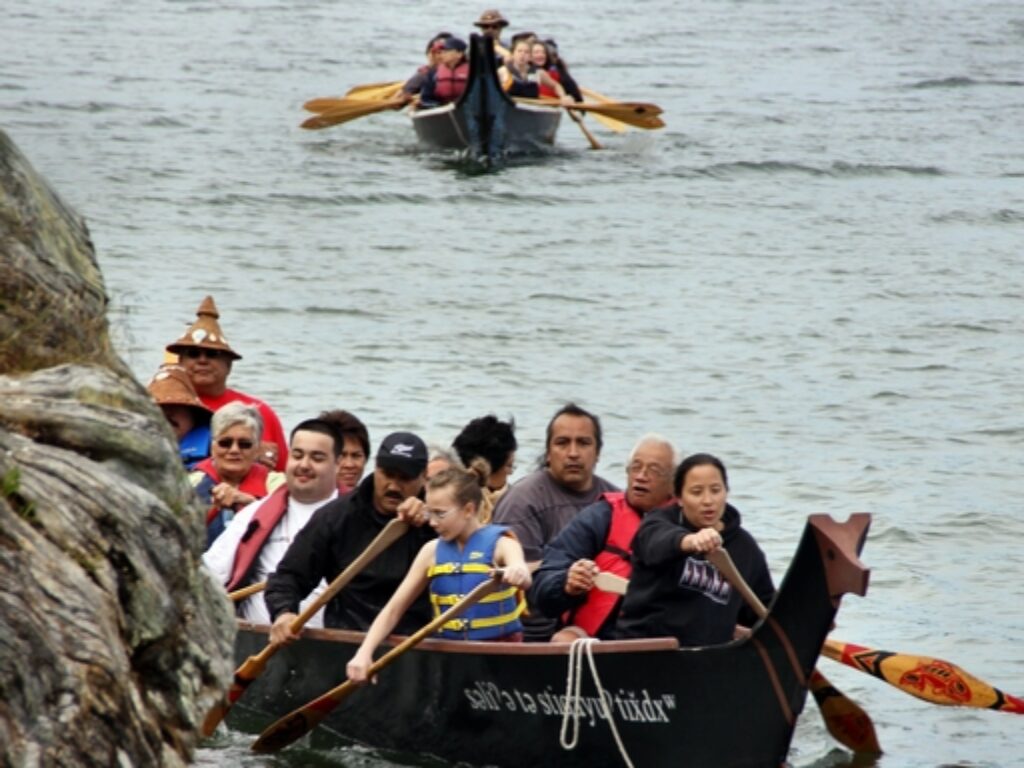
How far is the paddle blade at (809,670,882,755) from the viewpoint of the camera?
315 inches

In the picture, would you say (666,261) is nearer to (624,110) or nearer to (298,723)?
(624,110)

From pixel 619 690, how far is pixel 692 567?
0.58 metres

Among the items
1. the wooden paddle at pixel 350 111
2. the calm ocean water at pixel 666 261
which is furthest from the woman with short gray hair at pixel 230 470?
the wooden paddle at pixel 350 111

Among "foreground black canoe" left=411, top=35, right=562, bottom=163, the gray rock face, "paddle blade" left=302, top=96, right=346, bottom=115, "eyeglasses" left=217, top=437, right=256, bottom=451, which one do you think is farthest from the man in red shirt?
"paddle blade" left=302, top=96, right=346, bottom=115

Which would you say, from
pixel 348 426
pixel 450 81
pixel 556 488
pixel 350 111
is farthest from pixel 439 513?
pixel 350 111

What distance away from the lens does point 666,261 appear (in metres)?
18.8

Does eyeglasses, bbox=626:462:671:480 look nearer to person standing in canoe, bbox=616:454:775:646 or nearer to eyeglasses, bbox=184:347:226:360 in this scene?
person standing in canoe, bbox=616:454:775:646

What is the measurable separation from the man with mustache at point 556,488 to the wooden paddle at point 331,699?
25.2 inches

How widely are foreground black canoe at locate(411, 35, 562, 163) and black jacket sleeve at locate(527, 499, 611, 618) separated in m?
13.4

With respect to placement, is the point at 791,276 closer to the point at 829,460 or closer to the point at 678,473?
the point at 829,460

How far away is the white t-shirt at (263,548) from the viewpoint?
7.64 meters

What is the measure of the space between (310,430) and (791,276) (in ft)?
37.6

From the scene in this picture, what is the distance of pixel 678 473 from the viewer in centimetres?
664

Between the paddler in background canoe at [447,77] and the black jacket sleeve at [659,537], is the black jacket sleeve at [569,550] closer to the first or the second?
the black jacket sleeve at [659,537]
